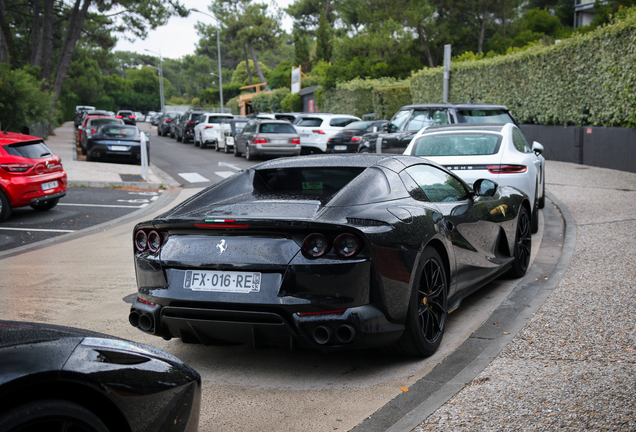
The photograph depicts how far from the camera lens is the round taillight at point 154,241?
4.29 m

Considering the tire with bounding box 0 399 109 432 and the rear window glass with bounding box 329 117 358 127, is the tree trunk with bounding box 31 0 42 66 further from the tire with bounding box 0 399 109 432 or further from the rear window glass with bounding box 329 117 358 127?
the tire with bounding box 0 399 109 432

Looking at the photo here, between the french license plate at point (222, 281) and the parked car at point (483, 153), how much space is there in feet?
16.9

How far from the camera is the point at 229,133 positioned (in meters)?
Result: 29.2

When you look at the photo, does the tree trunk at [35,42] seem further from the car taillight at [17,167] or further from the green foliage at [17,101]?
the car taillight at [17,167]

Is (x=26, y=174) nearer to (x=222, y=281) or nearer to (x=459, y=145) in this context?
(x=459, y=145)

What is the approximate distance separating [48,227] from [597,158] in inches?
551

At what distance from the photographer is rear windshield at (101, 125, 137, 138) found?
2295cm

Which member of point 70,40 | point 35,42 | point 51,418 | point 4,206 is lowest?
point 4,206

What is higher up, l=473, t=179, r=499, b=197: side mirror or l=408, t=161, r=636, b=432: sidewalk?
l=473, t=179, r=499, b=197: side mirror

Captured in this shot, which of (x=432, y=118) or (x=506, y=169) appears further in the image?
(x=432, y=118)

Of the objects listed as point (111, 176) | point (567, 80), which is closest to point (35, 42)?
point (111, 176)

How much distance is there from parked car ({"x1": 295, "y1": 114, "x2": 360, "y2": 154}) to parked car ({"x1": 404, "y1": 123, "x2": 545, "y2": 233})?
51.9 ft

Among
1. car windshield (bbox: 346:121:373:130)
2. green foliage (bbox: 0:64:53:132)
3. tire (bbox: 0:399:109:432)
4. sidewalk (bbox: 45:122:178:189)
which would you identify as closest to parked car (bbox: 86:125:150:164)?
sidewalk (bbox: 45:122:178:189)

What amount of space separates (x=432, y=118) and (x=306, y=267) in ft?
32.8
